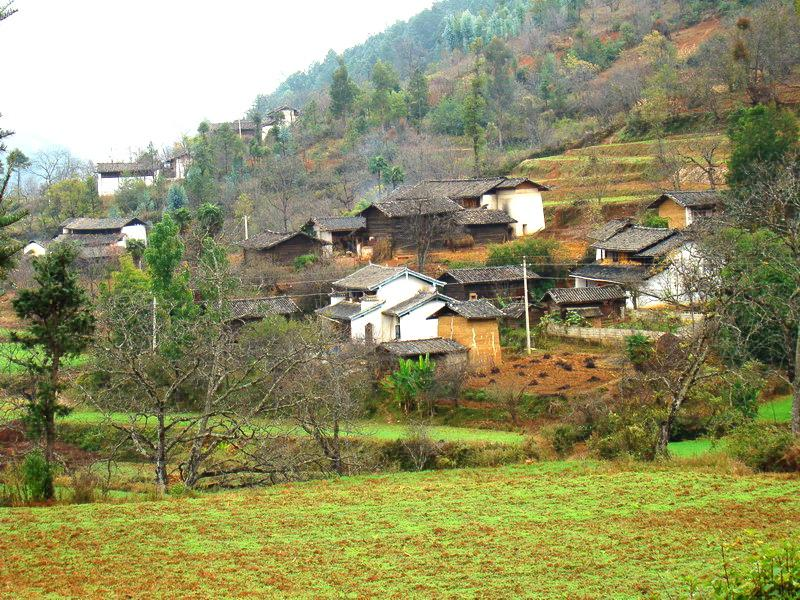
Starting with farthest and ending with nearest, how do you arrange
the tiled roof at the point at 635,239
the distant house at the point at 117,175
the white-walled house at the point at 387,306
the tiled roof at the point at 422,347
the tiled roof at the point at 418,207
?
1. the distant house at the point at 117,175
2. the tiled roof at the point at 418,207
3. the tiled roof at the point at 635,239
4. the white-walled house at the point at 387,306
5. the tiled roof at the point at 422,347

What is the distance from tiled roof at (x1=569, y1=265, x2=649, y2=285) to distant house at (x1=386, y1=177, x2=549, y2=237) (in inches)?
380

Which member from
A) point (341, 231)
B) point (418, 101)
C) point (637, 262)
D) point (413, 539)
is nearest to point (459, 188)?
point (341, 231)

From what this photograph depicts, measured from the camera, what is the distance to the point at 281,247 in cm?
4672

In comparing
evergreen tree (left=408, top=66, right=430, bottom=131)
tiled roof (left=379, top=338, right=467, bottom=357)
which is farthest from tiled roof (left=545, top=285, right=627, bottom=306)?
evergreen tree (left=408, top=66, right=430, bottom=131)

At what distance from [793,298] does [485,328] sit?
13016 millimetres

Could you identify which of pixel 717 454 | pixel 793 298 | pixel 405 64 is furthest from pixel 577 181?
pixel 405 64

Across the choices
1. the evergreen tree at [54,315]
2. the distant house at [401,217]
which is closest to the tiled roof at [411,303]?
the distant house at [401,217]

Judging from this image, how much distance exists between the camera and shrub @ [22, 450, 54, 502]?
15.3 meters

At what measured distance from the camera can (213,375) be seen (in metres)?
17.5

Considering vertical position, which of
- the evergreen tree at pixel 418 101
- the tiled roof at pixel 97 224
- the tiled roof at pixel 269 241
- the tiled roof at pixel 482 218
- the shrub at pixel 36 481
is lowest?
the shrub at pixel 36 481

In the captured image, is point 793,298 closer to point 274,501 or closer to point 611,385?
point 611,385

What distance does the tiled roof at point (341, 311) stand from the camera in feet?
117

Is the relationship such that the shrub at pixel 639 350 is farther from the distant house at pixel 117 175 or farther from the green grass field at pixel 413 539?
the distant house at pixel 117 175

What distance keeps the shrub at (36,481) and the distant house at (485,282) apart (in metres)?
24.6
